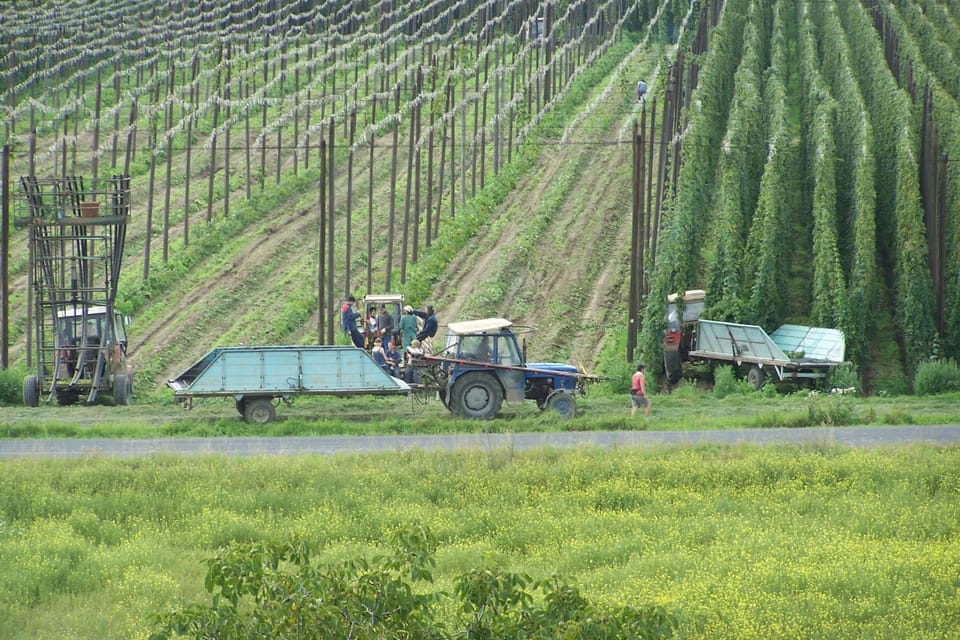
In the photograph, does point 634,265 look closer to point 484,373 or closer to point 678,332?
point 678,332

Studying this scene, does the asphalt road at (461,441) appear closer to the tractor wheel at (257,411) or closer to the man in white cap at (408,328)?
the tractor wheel at (257,411)

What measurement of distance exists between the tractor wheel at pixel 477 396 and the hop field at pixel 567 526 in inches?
199

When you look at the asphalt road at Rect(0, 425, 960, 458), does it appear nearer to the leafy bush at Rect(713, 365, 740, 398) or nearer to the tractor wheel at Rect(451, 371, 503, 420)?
the tractor wheel at Rect(451, 371, 503, 420)

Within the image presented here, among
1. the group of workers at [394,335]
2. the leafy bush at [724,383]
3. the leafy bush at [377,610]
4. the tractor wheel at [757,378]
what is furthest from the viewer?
the tractor wheel at [757,378]

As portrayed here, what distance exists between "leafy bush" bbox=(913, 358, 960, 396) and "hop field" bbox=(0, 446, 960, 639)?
356 inches

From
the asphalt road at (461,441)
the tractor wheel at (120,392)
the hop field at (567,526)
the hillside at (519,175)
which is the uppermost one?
the hillside at (519,175)

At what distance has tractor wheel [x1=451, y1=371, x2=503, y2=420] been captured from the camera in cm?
2623

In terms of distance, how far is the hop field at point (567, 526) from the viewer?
47.1 feet

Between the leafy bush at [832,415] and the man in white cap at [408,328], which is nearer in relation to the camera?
the leafy bush at [832,415]

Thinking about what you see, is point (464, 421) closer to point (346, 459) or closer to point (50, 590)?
point (346, 459)

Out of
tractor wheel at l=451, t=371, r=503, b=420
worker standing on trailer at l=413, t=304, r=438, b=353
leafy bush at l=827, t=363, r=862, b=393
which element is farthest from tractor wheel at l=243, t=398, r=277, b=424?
leafy bush at l=827, t=363, r=862, b=393

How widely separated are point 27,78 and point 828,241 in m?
49.0

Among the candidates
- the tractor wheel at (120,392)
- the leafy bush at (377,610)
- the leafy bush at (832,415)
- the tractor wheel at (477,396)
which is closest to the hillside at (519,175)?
the tractor wheel at (477,396)

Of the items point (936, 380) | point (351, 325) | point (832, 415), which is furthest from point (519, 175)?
point (832, 415)
